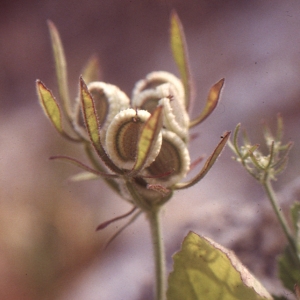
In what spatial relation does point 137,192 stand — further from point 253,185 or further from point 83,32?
point 83,32

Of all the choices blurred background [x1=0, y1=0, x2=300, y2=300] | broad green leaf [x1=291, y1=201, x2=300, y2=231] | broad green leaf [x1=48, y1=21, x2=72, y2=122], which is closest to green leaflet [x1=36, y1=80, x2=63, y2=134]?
broad green leaf [x1=48, y1=21, x2=72, y2=122]

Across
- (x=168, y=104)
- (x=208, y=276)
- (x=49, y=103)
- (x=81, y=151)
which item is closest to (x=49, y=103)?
(x=49, y=103)

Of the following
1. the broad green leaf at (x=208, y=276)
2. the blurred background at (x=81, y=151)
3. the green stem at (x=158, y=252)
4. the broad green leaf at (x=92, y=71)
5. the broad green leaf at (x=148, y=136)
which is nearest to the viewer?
the broad green leaf at (x=148, y=136)

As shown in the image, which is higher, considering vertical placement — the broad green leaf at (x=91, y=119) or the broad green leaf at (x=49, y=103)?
the broad green leaf at (x=49, y=103)

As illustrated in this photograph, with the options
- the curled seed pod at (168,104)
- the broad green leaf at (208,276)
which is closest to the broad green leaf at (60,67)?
the curled seed pod at (168,104)

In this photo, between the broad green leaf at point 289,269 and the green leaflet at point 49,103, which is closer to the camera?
the green leaflet at point 49,103

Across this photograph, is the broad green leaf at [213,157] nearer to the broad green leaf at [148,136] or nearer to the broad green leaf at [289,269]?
the broad green leaf at [148,136]

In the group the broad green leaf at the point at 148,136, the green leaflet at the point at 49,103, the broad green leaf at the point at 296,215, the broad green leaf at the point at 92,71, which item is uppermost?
the broad green leaf at the point at 92,71

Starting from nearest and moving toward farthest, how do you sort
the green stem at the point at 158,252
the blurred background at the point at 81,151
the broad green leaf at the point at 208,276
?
1. the broad green leaf at the point at 208,276
2. the green stem at the point at 158,252
3. the blurred background at the point at 81,151

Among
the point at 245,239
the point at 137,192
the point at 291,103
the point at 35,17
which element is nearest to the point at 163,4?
the point at 35,17
